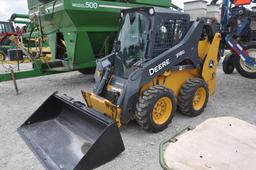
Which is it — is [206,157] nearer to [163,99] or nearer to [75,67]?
[163,99]

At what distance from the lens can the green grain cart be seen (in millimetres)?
5406

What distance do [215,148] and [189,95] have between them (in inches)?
96.7

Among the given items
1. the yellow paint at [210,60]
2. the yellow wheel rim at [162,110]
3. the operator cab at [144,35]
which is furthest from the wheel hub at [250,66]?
the yellow wheel rim at [162,110]

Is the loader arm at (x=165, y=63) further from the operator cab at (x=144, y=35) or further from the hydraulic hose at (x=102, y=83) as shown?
the hydraulic hose at (x=102, y=83)

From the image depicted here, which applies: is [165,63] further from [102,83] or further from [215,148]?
[215,148]

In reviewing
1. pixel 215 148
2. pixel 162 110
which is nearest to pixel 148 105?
pixel 162 110

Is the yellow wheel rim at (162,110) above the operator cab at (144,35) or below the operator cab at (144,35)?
below

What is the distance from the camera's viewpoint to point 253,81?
654cm

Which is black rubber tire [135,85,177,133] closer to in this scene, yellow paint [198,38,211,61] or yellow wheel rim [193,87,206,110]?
yellow wheel rim [193,87,206,110]

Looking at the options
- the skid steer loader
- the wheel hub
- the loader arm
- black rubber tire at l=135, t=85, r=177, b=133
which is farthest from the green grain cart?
black rubber tire at l=135, t=85, r=177, b=133

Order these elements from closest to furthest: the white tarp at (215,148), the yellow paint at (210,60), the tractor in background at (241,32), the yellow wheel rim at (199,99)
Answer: the white tarp at (215,148) < the yellow wheel rim at (199,99) < the yellow paint at (210,60) < the tractor in background at (241,32)

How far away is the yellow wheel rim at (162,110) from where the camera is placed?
3387 millimetres

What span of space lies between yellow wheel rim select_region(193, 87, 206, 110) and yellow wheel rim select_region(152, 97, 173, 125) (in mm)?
717

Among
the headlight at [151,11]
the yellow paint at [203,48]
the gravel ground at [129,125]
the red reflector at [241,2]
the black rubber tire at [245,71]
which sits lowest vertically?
the gravel ground at [129,125]
